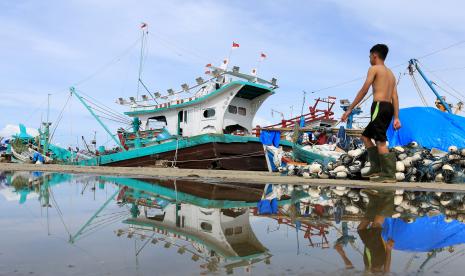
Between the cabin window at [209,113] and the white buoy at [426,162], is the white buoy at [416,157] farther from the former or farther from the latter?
the cabin window at [209,113]

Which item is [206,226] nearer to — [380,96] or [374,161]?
[380,96]

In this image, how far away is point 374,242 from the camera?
2051mm

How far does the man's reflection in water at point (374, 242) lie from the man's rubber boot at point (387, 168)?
2795 mm

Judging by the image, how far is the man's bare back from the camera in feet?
18.2

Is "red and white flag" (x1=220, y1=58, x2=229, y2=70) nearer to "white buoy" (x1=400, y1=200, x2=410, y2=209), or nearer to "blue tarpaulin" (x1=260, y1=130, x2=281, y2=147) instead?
"blue tarpaulin" (x1=260, y1=130, x2=281, y2=147)

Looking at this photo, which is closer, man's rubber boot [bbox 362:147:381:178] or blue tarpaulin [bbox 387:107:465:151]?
man's rubber boot [bbox 362:147:381:178]

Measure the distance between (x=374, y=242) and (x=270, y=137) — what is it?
41.3ft

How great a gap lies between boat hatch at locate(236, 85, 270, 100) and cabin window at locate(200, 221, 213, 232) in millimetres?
15687

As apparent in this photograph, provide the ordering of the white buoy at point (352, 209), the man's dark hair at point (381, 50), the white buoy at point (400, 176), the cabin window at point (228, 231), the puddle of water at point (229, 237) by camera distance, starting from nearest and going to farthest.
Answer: the puddle of water at point (229, 237) → the cabin window at point (228, 231) → the white buoy at point (352, 209) → the man's dark hair at point (381, 50) → the white buoy at point (400, 176)

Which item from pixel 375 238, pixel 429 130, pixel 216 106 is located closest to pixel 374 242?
pixel 375 238

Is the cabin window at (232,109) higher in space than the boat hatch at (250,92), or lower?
lower

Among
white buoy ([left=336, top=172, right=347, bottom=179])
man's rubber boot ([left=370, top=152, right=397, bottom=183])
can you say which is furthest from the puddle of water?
white buoy ([left=336, top=172, right=347, bottom=179])

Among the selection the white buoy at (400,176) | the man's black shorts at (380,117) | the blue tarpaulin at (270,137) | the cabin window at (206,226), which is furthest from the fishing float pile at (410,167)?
the blue tarpaulin at (270,137)

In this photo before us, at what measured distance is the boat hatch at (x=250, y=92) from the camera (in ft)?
60.6
